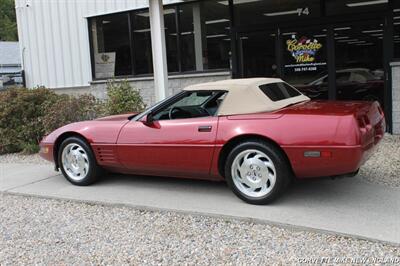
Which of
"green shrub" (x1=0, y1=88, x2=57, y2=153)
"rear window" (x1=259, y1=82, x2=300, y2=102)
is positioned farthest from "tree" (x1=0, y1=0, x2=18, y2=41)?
"rear window" (x1=259, y1=82, x2=300, y2=102)

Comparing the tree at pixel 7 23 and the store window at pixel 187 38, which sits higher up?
the tree at pixel 7 23

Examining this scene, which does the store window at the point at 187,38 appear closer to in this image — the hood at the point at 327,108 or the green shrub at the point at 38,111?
the green shrub at the point at 38,111

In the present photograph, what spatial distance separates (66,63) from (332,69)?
7.29 m

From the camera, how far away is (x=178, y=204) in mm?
5414

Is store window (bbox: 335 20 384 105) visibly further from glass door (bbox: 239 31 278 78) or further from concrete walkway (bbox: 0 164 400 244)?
concrete walkway (bbox: 0 164 400 244)

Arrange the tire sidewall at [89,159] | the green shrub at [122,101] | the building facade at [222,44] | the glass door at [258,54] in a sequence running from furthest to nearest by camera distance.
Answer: the glass door at [258,54] → the green shrub at [122,101] → the building facade at [222,44] → the tire sidewall at [89,159]

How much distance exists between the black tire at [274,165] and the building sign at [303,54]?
5455 millimetres

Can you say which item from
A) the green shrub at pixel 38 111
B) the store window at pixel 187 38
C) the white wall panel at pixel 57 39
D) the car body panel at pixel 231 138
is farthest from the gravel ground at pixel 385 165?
the white wall panel at pixel 57 39

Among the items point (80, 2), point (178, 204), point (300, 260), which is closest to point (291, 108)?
point (178, 204)

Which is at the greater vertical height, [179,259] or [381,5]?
[381,5]

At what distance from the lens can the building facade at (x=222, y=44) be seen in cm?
934

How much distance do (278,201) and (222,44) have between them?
6.39 m

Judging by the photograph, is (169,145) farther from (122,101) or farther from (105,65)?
(105,65)

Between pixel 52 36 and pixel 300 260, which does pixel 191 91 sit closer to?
pixel 300 260
